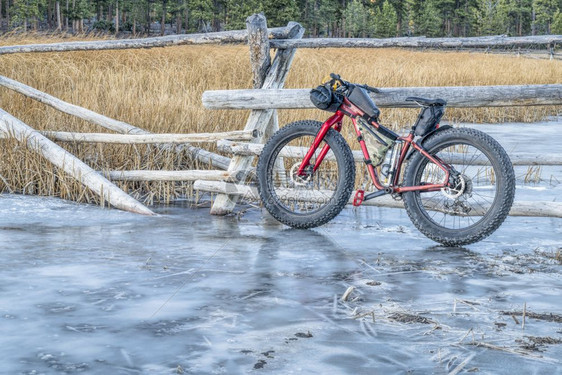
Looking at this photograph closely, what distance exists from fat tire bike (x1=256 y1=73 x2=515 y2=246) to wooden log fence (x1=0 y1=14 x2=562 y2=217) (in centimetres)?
31

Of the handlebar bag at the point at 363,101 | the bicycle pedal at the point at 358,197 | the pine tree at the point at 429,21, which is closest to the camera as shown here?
the handlebar bag at the point at 363,101

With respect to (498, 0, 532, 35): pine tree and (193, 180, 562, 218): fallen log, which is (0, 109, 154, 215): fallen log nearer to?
(193, 180, 562, 218): fallen log

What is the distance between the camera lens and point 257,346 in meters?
3.58

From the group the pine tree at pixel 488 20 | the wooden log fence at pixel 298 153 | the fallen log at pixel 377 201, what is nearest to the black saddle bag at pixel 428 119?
the fallen log at pixel 377 201

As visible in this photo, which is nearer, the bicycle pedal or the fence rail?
the bicycle pedal

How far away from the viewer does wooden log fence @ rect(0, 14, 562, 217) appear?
20.9 feet

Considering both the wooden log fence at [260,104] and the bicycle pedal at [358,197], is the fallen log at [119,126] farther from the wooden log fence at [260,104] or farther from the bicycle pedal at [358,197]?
the bicycle pedal at [358,197]

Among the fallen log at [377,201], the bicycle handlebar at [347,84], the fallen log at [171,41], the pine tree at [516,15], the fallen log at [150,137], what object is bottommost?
the fallen log at [377,201]

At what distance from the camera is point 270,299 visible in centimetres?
434

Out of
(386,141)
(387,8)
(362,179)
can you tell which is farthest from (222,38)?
(387,8)

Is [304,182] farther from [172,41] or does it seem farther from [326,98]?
[172,41]

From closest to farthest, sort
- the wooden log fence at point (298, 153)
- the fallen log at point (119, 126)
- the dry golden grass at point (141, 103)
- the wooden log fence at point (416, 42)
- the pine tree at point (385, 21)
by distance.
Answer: the wooden log fence at point (298, 153), the wooden log fence at point (416, 42), the dry golden grass at point (141, 103), the fallen log at point (119, 126), the pine tree at point (385, 21)

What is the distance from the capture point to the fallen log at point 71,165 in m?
7.04

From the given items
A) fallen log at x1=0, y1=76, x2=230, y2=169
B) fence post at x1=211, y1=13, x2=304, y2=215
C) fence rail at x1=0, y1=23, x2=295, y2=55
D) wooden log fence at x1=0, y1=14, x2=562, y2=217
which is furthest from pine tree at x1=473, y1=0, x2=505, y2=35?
fence post at x1=211, y1=13, x2=304, y2=215
